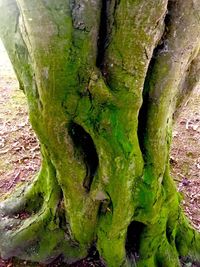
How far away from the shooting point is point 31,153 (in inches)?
170

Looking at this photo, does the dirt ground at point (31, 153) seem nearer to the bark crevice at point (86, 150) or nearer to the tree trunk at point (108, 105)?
the tree trunk at point (108, 105)

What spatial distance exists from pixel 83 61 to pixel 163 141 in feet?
2.32

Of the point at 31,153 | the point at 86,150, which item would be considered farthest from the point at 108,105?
the point at 31,153

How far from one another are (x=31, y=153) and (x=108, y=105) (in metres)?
2.49

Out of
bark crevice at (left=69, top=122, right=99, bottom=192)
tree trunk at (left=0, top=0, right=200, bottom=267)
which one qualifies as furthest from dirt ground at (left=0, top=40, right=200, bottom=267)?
bark crevice at (left=69, top=122, right=99, bottom=192)

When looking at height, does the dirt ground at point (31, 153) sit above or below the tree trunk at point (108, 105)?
below

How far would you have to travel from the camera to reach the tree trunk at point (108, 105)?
1.78 m

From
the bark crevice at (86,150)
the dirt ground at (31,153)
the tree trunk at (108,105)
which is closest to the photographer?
the tree trunk at (108,105)

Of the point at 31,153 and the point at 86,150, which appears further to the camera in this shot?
the point at 31,153

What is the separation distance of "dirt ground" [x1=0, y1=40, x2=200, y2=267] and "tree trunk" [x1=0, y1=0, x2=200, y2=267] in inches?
18.3

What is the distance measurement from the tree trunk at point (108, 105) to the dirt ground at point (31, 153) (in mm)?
466

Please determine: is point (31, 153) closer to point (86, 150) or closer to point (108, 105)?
point (86, 150)

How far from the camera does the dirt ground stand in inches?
146

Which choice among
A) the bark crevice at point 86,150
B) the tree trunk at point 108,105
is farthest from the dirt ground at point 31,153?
the bark crevice at point 86,150
